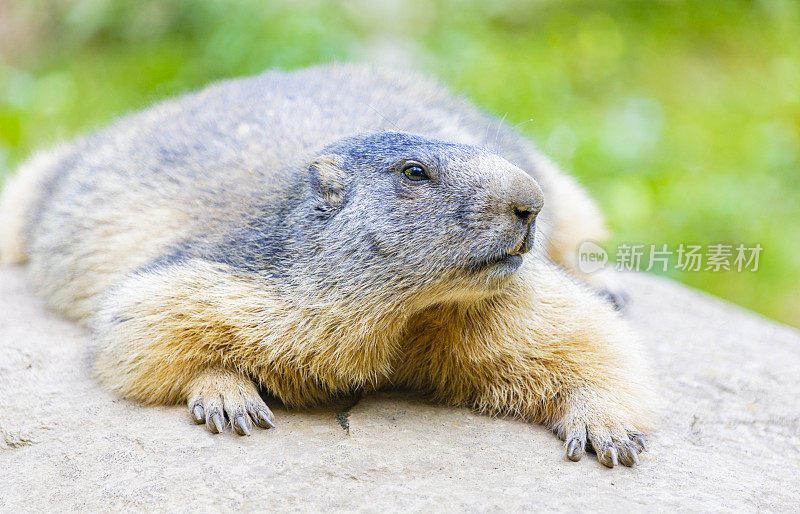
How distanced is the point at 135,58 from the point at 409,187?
9965mm

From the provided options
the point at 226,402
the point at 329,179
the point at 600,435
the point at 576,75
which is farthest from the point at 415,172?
the point at 576,75

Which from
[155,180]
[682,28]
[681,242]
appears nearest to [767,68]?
[682,28]

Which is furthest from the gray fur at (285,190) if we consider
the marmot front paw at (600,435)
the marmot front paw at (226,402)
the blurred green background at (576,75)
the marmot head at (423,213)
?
the blurred green background at (576,75)

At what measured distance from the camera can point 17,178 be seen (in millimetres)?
8938

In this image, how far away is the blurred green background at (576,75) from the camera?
38.1 feet

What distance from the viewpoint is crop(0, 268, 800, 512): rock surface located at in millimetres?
4508

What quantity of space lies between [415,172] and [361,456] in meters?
1.66

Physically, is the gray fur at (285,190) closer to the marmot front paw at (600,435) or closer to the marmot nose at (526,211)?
the marmot nose at (526,211)

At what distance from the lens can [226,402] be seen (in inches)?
205

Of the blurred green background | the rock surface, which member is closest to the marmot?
the rock surface

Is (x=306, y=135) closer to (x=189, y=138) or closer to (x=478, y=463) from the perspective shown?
(x=189, y=138)

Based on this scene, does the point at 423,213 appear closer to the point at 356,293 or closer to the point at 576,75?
the point at 356,293

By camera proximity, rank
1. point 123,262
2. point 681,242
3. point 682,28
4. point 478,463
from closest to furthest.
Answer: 1. point 478,463
2. point 123,262
3. point 681,242
4. point 682,28

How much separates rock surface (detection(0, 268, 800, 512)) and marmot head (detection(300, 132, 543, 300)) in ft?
3.31
